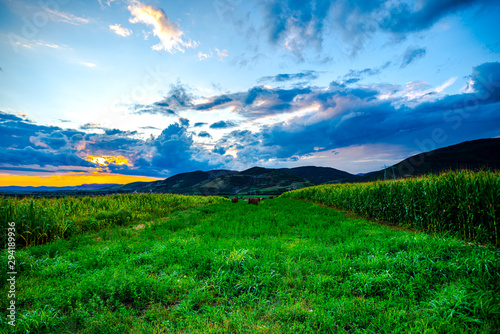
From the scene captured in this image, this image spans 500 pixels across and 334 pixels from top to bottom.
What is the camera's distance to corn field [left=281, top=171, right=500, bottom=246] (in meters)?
7.35

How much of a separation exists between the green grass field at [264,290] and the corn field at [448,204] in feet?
9.26

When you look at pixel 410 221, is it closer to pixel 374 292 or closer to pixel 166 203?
pixel 374 292

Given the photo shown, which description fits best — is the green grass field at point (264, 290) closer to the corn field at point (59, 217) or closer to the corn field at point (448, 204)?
the corn field at point (59, 217)

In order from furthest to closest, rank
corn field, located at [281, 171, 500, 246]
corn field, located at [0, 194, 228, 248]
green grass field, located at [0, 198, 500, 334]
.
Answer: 1. corn field, located at [0, 194, 228, 248]
2. corn field, located at [281, 171, 500, 246]
3. green grass field, located at [0, 198, 500, 334]

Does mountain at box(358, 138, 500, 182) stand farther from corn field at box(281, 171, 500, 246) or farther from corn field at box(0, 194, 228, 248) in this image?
corn field at box(0, 194, 228, 248)

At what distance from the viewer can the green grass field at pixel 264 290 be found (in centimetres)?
330

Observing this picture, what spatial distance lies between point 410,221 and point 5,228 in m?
16.1

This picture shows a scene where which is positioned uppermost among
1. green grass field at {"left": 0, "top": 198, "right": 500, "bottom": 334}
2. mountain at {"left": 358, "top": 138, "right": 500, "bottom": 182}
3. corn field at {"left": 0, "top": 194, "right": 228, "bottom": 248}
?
mountain at {"left": 358, "top": 138, "right": 500, "bottom": 182}

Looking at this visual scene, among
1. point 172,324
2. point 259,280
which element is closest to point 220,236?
point 259,280

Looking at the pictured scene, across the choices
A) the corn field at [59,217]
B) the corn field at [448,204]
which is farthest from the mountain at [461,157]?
the corn field at [59,217]

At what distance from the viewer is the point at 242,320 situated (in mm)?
3342

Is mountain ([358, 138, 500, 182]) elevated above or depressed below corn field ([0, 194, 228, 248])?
above

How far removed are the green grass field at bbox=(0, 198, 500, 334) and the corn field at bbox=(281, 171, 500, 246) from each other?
2.82 m

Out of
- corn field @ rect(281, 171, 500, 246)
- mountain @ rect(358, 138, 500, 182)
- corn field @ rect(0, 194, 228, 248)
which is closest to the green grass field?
corn field @ rect(0, 194, 228, 248)
